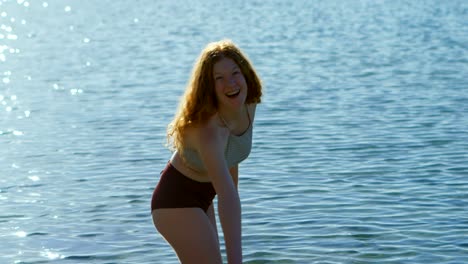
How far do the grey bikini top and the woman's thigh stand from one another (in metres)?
0.24

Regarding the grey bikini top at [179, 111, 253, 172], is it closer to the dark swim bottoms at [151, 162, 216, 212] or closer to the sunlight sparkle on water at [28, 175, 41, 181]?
the dark swim bottoms at [151, 162, 216, 212]

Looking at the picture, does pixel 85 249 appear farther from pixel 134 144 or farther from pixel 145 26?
pixel 145 26

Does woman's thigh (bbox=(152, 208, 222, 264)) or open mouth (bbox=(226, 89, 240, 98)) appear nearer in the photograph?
open mouth (bbox=(226, 89, 240, 98))

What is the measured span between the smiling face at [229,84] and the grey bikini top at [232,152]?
4.1 inches

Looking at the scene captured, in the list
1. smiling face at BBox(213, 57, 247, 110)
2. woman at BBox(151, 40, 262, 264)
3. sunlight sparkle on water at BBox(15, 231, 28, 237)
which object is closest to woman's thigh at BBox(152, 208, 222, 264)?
woman at BBox(151, 40, 262, 264)

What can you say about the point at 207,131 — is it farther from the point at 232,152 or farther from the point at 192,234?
the point at 192,234

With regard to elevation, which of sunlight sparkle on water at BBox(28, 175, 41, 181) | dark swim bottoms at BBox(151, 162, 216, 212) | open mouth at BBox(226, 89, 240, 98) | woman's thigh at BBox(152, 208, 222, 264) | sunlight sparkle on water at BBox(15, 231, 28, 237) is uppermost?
open mouth at BBox(226, 89, 240, 98)

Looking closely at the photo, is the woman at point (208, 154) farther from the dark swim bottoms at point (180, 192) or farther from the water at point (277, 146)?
the water at point (277, 146)

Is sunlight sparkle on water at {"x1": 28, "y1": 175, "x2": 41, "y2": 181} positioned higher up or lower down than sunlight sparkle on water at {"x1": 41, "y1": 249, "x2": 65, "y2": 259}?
higher up

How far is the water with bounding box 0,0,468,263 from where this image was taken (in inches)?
388

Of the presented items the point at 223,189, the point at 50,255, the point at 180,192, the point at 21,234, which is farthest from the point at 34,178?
the point at 223,189

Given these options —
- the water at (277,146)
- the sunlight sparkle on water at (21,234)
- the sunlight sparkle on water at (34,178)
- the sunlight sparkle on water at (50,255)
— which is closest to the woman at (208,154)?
the water at (277,146)

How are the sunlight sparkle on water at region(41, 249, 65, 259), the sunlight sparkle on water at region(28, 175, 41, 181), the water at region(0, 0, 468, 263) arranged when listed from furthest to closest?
the sunlight sparkle on water at region(28, 175, 41, 181) → the water at region(0, 0, 468, 263) → the sunlight sparkle on water at region(41, 249, 65, 259)

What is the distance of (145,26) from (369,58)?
13190mm
